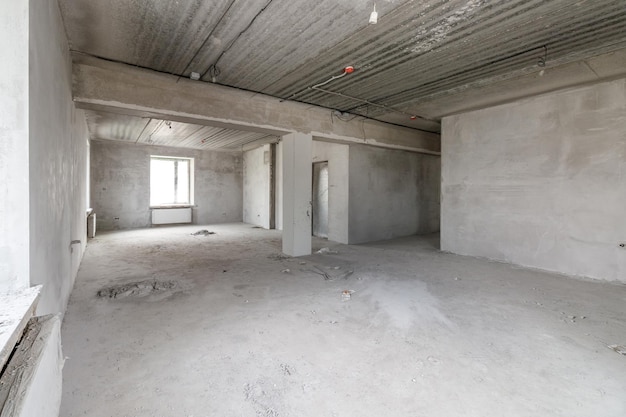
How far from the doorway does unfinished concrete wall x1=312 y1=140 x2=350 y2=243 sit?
0.21 metres

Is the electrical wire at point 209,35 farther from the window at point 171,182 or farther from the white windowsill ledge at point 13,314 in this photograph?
the window at point 171,182

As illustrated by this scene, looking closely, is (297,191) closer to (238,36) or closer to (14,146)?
(238,36)

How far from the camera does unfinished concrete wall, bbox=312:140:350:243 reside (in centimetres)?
730

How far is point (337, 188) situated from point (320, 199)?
818 mm

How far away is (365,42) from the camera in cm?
346

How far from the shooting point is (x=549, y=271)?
4.86 m

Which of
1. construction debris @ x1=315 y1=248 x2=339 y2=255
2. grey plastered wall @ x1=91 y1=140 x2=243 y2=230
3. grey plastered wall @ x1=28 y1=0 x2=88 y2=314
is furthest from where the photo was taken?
grey plastered wall @ x1=91 y1=140 x2=243 y2=230

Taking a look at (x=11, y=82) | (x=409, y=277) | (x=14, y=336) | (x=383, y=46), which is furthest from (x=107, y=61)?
(x=409, y=277)

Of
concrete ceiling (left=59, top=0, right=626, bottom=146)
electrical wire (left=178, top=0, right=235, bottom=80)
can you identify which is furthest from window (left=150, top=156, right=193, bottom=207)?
electrical wire (left=178, top=0, right=235, bottom=80)

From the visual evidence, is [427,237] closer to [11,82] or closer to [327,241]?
[327,241]

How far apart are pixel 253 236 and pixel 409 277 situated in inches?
199

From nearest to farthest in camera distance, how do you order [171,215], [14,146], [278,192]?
[14,146] < [278,192] < [171,215]

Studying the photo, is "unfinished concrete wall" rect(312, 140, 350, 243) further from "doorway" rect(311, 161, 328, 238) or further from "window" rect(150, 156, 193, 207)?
"window" rect(150, 156, 193, 207)

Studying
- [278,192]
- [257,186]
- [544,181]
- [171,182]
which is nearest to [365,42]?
[544,181]
